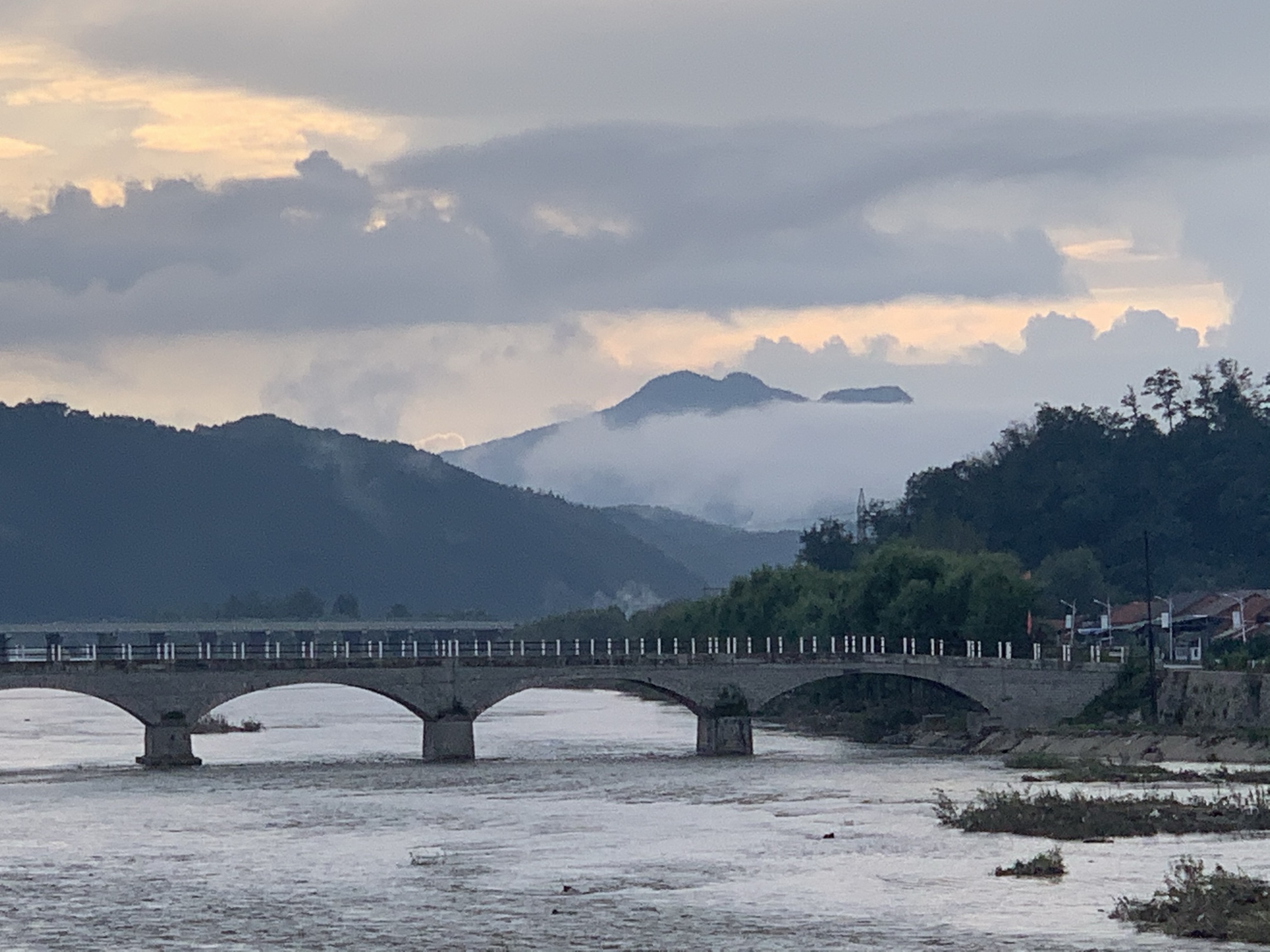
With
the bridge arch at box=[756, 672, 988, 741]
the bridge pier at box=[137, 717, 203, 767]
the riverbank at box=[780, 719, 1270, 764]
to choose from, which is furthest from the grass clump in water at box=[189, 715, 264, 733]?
the riverbank at box=[780, 719, 1270, 764]

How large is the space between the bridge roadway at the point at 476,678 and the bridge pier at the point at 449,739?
0.08 m

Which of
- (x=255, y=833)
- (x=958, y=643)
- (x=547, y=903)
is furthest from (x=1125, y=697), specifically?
(x=547, y=903)

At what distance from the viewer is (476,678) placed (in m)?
123

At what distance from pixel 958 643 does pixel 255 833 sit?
77.6m

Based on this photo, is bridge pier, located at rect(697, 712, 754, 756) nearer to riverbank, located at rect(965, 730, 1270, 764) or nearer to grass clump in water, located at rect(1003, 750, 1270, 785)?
riverbank, located at rect(965, 730, 1270, 764)

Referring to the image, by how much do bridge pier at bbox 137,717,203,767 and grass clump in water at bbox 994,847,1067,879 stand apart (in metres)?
56.7

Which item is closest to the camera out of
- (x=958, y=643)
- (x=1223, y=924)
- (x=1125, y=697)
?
(x=1223, y=924)

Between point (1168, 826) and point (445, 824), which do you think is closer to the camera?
point (1168, 826)

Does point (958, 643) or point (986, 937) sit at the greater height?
point (958, 643)

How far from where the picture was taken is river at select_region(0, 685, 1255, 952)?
199ft

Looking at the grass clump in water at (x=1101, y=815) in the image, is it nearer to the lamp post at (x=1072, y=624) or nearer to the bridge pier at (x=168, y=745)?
the bridge pier at (x=168, y=745)

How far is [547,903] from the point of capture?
65750 mm

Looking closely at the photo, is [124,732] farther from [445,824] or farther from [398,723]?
[445,824]

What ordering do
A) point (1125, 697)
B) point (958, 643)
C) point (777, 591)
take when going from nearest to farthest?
point (1125, 697)
point (958, 643)
point (777, 591)
